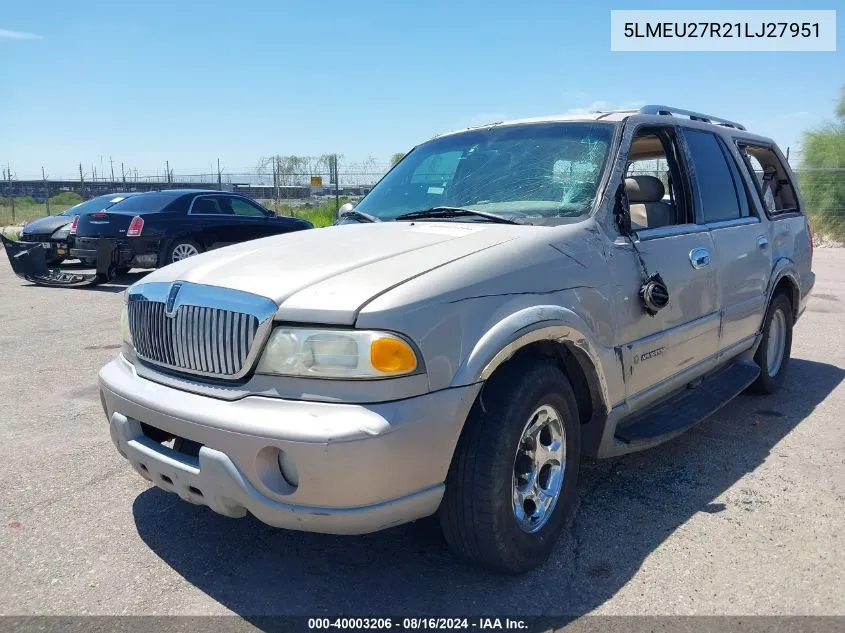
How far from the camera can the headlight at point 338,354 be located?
236 centimetres

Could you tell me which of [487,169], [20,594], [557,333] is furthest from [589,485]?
[20,594]

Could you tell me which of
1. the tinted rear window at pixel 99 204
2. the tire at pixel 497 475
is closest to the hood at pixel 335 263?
the tire at pixel 497 475

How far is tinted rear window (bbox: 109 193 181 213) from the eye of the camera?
37.2 ft

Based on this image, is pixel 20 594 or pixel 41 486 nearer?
pixel 20 594

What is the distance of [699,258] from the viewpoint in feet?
12.8

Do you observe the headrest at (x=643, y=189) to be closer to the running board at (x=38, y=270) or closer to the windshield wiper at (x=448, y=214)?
the windshield wiper at (x=448, y=214)

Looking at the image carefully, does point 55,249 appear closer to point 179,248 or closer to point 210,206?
point 179,248

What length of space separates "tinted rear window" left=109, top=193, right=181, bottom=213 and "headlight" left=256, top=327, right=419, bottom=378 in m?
9.79

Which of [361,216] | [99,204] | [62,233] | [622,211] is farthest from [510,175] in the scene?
[62,233]

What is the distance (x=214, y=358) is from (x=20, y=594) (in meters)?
1.21

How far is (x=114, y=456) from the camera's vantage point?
4105 millimetres

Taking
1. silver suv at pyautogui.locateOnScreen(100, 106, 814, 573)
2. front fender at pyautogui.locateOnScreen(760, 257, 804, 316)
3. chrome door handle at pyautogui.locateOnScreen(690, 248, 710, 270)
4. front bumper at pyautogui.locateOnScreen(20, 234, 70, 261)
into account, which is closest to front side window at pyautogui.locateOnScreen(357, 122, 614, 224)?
silver suv at pyautogui.locateOnScreen(100, 106, 814, 573)

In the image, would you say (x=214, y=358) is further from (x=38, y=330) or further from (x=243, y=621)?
(x=38, y=330)

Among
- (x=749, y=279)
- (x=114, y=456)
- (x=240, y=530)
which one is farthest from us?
(x=749, y=279)
